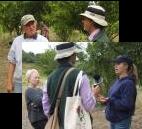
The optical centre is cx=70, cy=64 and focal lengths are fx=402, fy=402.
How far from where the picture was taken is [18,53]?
404 cm

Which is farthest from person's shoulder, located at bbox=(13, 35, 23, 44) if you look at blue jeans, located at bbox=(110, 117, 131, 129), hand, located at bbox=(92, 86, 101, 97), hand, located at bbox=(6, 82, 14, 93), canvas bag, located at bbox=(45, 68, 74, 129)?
blue jeans, located at bbox=(110, 117, 131, 129)

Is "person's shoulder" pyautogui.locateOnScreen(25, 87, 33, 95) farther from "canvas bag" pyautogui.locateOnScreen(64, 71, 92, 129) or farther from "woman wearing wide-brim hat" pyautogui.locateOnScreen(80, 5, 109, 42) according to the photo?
"woman wearing wide-brim hat" pyautogui.locateOnScreen(80, 5, 109, 42)

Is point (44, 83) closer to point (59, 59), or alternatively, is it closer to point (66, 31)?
point (59, 59)

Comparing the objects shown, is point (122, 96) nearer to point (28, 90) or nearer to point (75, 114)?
point (75, 114)

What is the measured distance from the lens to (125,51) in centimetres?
407

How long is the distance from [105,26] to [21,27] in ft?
2.80

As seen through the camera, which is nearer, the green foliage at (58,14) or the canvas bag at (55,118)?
the canvas bag at (55,118)

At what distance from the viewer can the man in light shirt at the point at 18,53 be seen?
4.04 m

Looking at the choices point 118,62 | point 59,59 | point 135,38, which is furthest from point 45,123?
point 135,38

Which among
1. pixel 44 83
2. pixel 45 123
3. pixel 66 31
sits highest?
pixel 66 31

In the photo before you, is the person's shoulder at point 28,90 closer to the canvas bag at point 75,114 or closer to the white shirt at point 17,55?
the white shirt at point 17,55

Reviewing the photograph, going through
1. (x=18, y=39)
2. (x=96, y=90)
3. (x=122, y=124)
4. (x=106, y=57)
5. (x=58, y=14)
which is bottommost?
(x=122, y=124)

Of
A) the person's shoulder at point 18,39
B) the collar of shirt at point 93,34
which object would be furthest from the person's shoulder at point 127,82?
the person's shoulder at point 18,39

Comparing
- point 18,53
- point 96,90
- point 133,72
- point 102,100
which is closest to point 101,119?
point 102,100
